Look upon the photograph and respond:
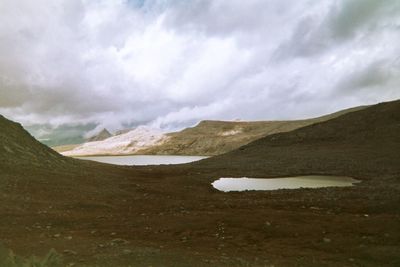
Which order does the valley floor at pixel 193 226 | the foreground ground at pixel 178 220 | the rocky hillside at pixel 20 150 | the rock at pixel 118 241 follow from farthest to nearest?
the rocky hillside at pixel 20 150 → the rock at pixel 118 241 → the foreground ground at pixel 178 220 → the valley floor at pixel 193 226

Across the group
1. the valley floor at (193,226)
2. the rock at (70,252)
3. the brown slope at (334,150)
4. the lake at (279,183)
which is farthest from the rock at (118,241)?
the brown slope at (334,150)

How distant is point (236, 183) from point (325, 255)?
32770 millimetres

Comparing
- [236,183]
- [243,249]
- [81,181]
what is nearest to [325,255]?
[243,249]

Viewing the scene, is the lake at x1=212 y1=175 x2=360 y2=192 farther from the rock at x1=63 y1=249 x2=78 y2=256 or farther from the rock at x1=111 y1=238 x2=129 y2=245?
the rock at x1=63 y1=249 x2=78 y2=256

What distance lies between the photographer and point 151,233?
18.6 metres

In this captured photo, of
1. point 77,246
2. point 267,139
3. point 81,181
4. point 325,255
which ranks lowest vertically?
point 325,255

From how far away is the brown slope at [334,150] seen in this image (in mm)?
57375

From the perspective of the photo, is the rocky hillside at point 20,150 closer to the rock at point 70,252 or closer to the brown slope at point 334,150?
the rock at point 70,252

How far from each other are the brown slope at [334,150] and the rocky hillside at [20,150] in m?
27.0

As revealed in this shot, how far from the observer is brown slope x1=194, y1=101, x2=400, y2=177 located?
57.4 metres

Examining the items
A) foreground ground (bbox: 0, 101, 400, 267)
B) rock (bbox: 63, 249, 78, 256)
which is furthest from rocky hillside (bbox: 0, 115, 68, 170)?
rock (bbox: 63, 249, 78, 256)

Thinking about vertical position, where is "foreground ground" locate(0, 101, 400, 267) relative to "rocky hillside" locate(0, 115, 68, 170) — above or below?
below

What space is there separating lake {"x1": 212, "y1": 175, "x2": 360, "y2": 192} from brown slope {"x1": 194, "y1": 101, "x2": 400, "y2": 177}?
3.68 m

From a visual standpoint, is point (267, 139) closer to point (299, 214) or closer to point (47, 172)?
point (47, 172)
